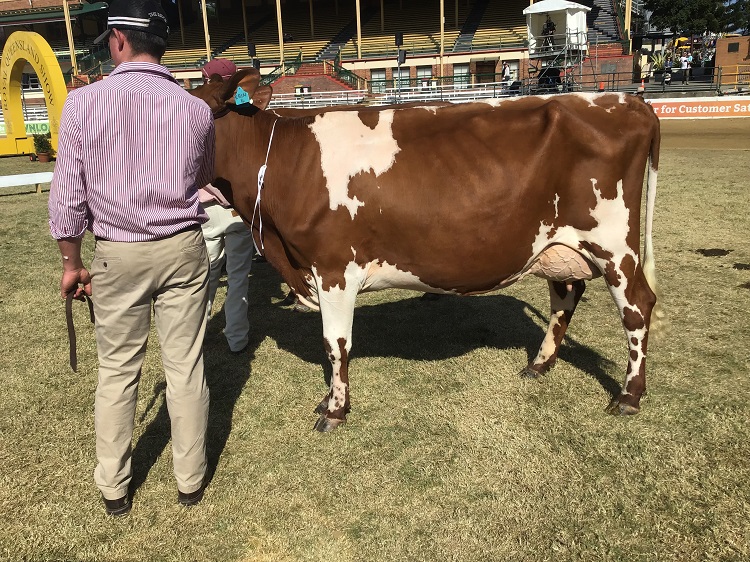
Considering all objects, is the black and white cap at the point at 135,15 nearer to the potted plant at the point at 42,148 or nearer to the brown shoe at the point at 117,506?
the brown shoe at the point at 117,506

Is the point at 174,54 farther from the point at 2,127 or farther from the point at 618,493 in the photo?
the point at 618,493

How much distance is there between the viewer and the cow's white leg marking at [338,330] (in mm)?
3557

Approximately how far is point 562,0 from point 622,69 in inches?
221

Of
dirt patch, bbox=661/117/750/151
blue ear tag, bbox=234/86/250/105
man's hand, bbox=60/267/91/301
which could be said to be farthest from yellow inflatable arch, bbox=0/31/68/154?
dirt patch, bbox=661/117/750/151

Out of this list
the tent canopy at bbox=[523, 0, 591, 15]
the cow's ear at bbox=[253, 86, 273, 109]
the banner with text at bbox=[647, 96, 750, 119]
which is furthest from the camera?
the tent canopy at bbox=[523, 0, 591, 15]

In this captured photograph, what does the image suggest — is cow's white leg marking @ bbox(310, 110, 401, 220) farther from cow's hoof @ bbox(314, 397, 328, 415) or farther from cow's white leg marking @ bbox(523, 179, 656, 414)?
cow's hoof @ bbox(314, 397, 328, 415)

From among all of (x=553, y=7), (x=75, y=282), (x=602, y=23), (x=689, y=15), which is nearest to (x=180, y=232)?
(x=75, y=282)

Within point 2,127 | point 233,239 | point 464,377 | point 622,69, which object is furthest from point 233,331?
point 622,69

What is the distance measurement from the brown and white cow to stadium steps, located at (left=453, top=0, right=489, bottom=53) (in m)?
33.5

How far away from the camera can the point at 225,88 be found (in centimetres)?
338

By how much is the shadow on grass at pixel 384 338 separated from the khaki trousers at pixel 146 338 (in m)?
0.51

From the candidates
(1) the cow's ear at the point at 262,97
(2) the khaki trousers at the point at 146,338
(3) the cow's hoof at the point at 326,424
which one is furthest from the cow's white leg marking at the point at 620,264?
(2) the khaki trousers at the point at 146,338

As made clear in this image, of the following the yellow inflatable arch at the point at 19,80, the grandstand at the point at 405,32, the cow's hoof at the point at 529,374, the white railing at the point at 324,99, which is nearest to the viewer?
the cow's hoof at the point at 529,374

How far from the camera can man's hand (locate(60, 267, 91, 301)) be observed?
102 inches
